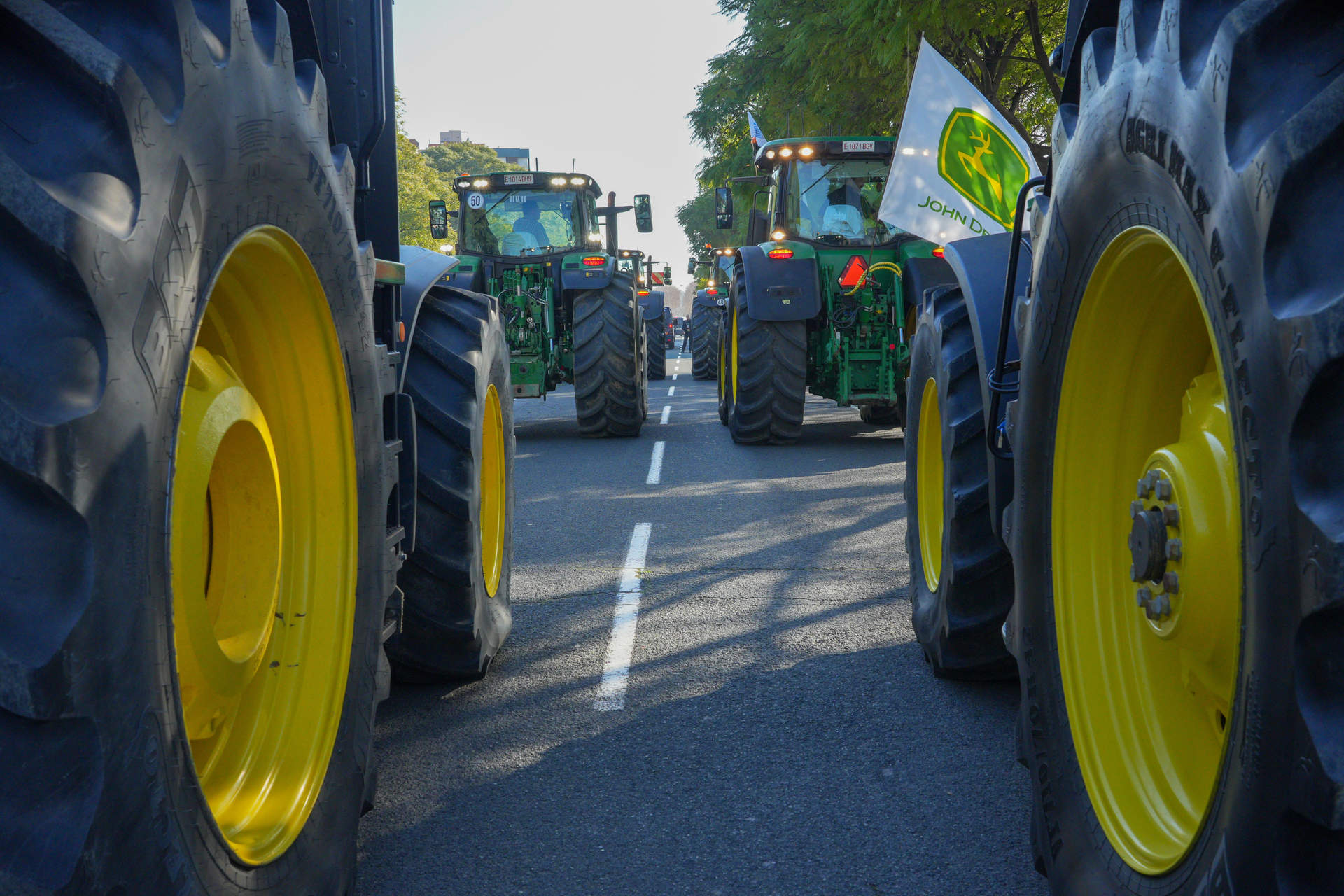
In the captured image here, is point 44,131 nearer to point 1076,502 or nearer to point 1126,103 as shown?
point 1126,103

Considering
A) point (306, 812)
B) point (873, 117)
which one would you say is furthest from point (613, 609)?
point (873, 117)

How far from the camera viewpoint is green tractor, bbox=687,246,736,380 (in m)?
20.2

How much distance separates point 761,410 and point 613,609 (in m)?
6.09

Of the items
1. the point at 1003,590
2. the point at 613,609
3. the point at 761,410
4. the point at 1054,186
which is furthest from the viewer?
the point at 761,410

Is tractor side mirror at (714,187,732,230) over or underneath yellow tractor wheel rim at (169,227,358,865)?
over

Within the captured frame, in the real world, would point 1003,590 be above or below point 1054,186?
below

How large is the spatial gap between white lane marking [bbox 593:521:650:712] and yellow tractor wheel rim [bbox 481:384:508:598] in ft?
1.68

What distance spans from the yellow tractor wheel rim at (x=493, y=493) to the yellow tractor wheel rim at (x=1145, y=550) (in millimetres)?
2429

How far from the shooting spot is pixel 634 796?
125 inches

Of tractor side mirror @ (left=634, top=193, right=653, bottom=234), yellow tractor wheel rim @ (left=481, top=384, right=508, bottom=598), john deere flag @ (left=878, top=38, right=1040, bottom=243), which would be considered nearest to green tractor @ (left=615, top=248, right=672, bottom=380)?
tractor side mirror @ (left=634, top=193, right=653, bottom=234)

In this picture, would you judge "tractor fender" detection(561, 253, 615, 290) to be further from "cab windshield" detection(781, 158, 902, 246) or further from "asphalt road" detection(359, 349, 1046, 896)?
"asphalt road" detection(359, 349, 1046, 896)

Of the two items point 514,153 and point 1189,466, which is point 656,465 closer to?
point 1189,466

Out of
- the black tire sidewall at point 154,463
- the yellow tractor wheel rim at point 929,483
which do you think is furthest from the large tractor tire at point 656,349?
the black tire sidewall at point 154,463

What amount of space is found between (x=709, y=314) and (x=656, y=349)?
1289 millimetres
